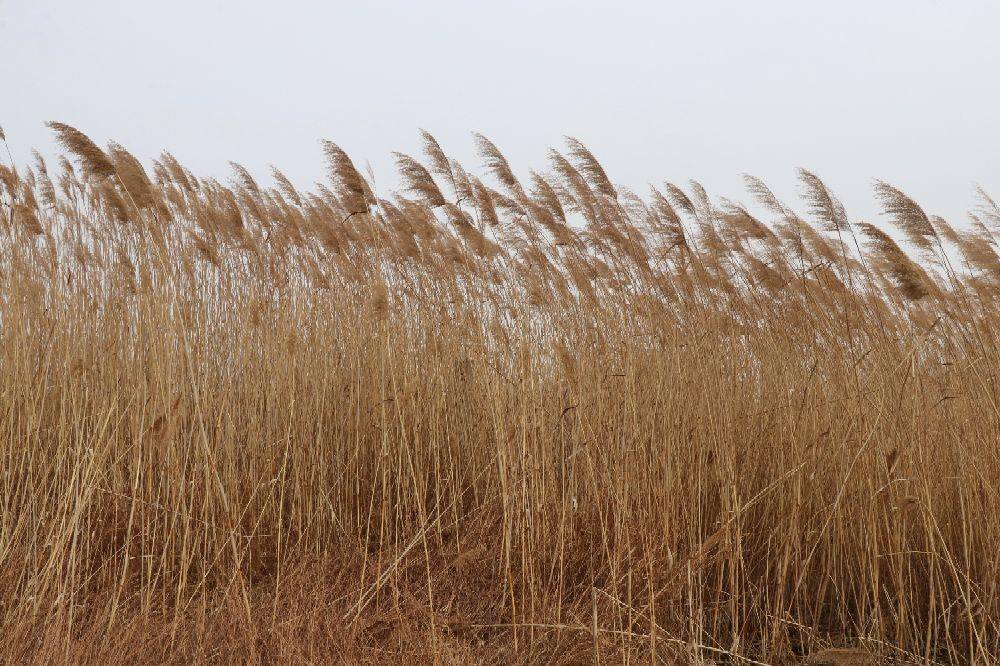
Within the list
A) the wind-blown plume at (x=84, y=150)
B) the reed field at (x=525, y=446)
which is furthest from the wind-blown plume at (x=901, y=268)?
the wind-blown plume at (x=84, y=150)

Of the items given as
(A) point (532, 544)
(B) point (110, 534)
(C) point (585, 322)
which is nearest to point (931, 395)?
(C) point (585, 322)

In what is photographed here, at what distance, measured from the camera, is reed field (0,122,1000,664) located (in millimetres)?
2613

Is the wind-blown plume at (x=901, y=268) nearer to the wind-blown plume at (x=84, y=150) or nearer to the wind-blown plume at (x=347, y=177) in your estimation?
the wind-blown plume at (x=347, y=177)

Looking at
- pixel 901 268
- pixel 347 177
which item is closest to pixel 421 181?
pixel 347 177

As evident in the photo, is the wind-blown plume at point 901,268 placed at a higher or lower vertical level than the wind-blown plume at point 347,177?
lower

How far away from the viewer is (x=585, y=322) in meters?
3.25

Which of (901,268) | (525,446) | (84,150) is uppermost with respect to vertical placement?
(84,150)

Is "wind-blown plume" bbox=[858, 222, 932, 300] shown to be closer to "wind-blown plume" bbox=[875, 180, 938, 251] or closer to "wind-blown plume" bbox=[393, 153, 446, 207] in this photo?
"wind-blown plume" bbox=[875, 180, 938, 251]

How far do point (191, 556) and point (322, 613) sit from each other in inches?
21.2

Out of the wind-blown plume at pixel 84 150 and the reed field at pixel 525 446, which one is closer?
the reed field at pixel 525 446

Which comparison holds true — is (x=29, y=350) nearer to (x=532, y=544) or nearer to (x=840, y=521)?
(x=532, y=544)

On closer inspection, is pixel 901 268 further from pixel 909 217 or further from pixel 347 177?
pixel 347 177

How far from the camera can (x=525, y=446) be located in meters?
2.76

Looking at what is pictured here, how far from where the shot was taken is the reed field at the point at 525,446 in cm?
261
